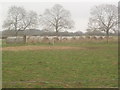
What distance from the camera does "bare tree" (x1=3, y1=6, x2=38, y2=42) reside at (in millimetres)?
72244

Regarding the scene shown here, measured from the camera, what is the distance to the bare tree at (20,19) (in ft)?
237

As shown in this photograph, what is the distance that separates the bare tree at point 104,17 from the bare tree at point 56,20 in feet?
39.2

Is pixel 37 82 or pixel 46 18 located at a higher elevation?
pixel 46 18

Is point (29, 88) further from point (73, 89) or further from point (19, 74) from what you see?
point (19, 74)

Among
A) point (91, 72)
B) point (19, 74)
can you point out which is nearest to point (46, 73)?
point (19, 74)

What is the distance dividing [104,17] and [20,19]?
23.5 meters

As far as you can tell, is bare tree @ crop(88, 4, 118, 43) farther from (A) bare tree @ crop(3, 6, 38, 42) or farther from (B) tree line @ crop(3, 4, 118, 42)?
(A) bare tree @ crop(3, 6, 38, 42)

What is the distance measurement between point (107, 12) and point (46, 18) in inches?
744

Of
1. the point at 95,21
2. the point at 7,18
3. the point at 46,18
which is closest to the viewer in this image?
the point at 95,21

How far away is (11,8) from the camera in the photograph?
2918 inches

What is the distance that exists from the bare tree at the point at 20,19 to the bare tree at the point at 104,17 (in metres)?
17.8

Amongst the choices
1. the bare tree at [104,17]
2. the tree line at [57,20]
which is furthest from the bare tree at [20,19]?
the bare tree at [104,17]

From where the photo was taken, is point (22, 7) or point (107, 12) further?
point (22, 7)

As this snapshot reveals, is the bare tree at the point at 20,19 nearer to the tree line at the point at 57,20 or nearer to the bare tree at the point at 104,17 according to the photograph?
the tree line at the point at 57,20
